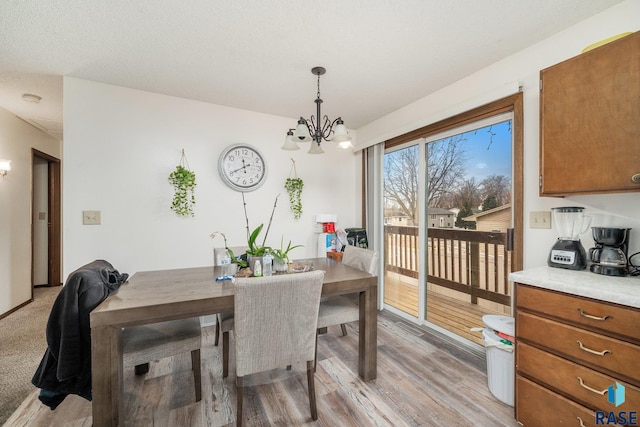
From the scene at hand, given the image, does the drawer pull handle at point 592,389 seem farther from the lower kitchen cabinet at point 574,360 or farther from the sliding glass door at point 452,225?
the sliding glass door at point 452,225

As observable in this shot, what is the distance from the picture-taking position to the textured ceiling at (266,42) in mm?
1585

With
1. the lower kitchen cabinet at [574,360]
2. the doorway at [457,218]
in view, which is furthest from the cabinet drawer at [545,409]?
the doorway at [457,218]

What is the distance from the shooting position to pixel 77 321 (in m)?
Result: 1.43

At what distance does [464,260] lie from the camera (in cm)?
269

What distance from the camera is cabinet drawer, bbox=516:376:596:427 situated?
128cm

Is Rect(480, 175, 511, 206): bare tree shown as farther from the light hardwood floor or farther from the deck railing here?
the light hardwood floor

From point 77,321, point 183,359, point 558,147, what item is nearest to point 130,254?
point 183,359

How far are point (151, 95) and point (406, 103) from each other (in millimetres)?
2688

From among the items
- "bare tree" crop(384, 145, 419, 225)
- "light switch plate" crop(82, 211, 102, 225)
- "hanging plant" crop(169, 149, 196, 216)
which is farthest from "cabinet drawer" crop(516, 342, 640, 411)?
"light switch plate" crop(82, 211, 102, 225)

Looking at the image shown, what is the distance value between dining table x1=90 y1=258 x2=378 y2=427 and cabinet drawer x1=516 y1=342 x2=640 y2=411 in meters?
0.91

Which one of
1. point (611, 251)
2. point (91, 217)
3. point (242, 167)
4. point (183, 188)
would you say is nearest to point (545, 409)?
point (611, 251)

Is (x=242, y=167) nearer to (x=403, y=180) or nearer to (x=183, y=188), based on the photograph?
(x=183, y=188)

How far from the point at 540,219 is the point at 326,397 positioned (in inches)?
76.5

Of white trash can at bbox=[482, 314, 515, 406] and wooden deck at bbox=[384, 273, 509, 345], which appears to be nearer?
white trash can at bbox=[482, 314, 515, 406]
